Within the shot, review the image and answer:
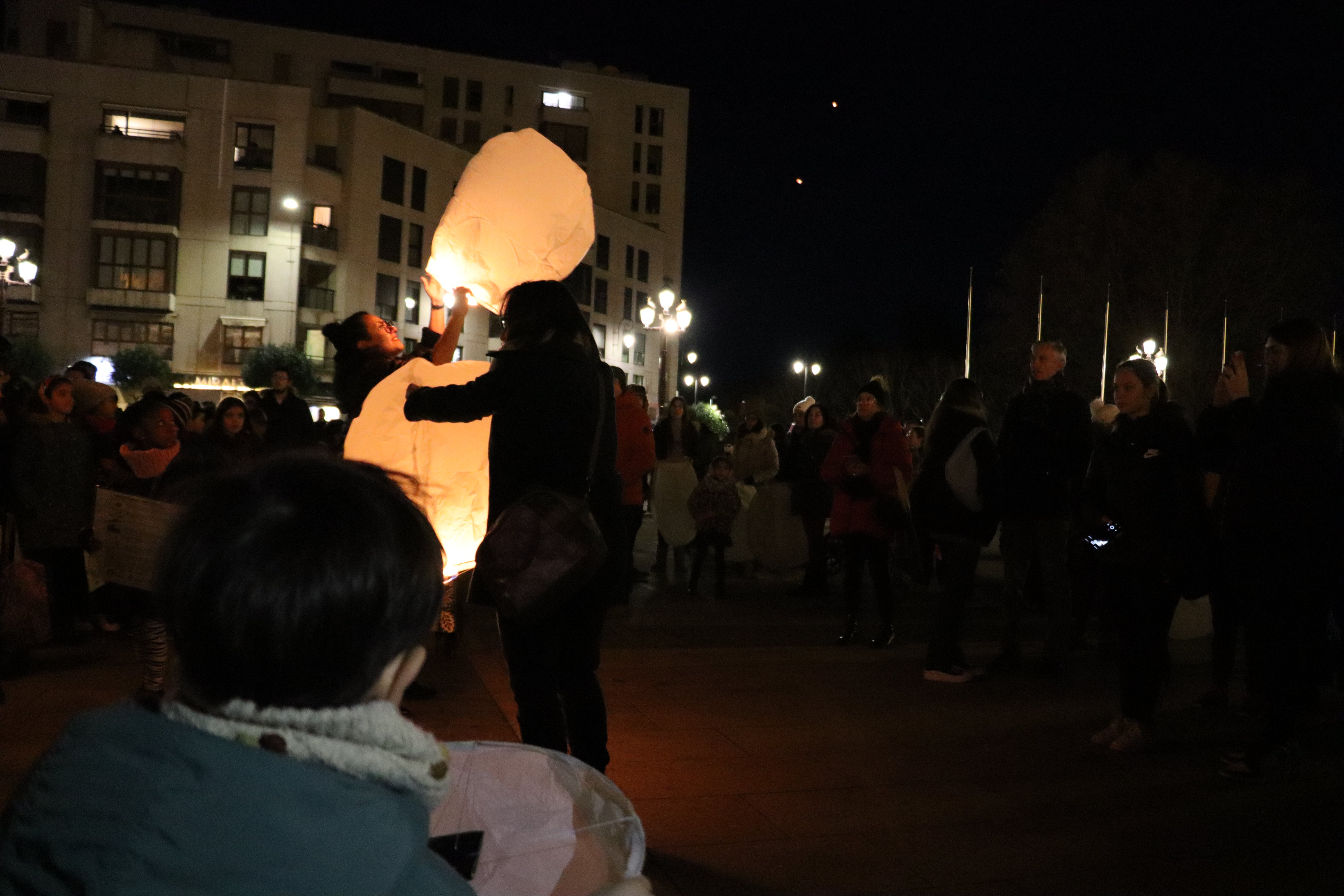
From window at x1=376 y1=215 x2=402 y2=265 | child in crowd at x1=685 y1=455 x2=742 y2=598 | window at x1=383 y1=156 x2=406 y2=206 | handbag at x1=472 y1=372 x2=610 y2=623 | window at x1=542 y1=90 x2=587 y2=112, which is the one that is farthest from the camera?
window at x1=542 y1=90 x2=587 y2=112

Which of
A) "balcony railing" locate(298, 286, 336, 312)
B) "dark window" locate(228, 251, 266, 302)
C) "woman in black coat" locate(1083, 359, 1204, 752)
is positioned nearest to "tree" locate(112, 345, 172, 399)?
"dark window" locate(228, 251, 266, 302)

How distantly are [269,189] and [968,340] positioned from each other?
115 ft

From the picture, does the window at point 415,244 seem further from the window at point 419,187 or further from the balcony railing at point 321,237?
the balcony railing at point 321,237

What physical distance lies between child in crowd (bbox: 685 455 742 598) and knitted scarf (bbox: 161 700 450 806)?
10.1 m

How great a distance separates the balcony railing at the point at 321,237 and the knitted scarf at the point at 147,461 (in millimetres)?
45371

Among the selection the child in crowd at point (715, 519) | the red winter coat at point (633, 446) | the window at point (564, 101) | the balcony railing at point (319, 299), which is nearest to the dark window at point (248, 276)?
the balcony railing at point (319, 299)

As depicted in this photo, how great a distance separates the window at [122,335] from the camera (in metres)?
48.4

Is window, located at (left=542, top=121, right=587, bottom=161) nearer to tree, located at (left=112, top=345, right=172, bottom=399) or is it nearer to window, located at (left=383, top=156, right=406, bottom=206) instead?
window, located at (left=383, top=156, right=406, bottom=206)

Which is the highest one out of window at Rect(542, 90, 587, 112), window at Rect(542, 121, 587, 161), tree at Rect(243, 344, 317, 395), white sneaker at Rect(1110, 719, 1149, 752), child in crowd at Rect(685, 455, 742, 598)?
window at Rect(542, 90, 587, 112)

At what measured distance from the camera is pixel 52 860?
1188mm

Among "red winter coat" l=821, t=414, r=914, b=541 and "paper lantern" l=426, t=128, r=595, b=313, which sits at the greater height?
"paper lantern" l=426, t=128, r=595, b=313

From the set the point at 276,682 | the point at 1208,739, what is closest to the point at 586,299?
the point at 1208,739

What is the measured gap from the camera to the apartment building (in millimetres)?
47219

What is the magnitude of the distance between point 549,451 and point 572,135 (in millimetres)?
68711
